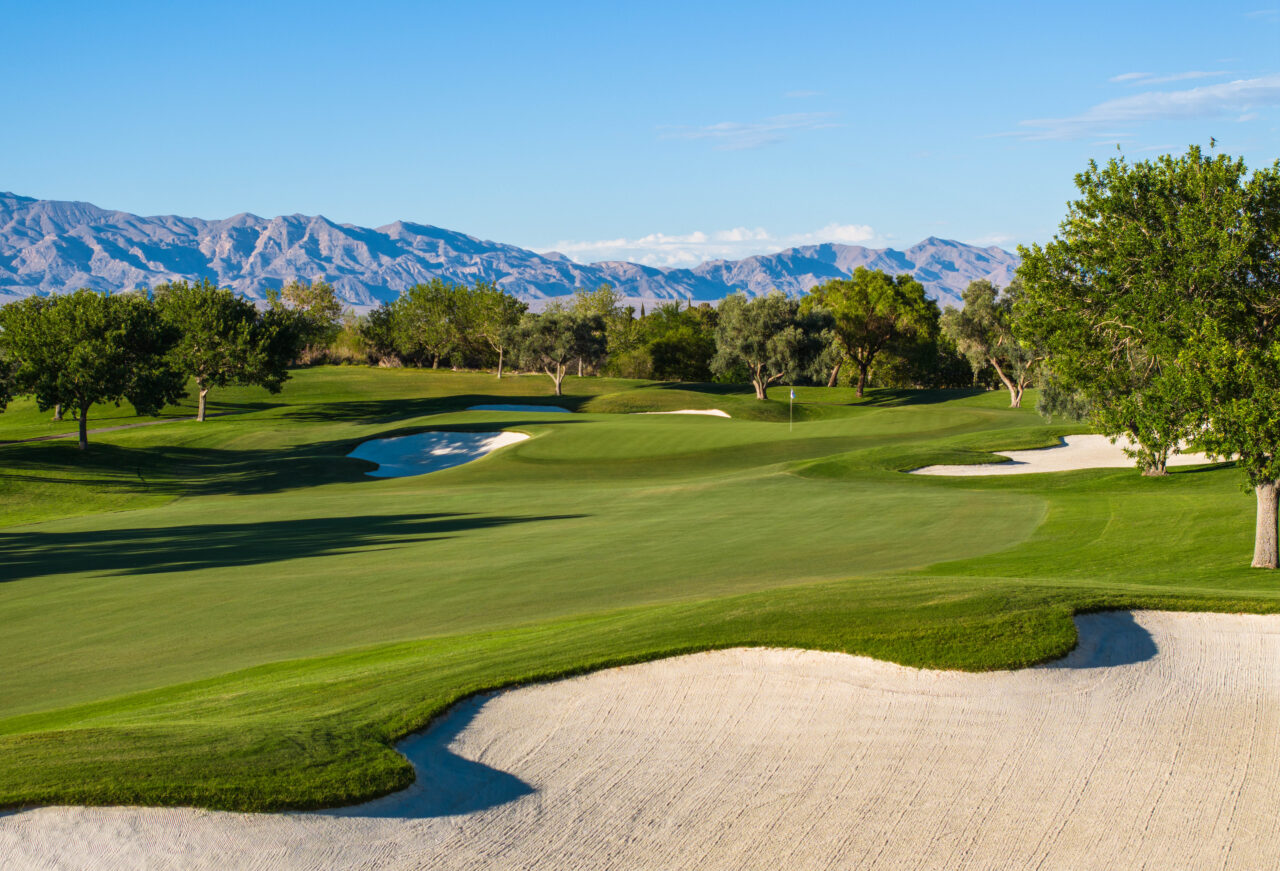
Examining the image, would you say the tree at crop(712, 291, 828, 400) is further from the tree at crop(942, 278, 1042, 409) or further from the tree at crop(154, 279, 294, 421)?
the tree at crop(154, 279, 294, 421)

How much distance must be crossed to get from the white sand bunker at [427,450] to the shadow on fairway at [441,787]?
35612mm

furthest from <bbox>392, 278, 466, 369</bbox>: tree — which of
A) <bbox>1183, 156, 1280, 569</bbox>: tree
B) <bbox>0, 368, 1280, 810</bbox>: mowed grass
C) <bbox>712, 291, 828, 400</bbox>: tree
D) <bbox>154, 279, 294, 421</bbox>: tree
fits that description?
<bbox>1183, 156, 1280, 569</bbox>: tree

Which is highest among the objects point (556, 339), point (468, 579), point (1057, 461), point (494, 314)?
point (494, 314)

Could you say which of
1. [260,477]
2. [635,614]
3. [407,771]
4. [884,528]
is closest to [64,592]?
[635,614]

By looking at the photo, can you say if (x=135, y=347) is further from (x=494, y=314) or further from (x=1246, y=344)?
(x=494, y=314)

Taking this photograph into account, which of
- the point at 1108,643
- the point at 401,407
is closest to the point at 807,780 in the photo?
the point at 1108,643

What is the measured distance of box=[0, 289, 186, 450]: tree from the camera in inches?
1740

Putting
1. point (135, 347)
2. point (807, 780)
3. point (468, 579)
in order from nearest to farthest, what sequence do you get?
point (807, 780) → point (468, 579) → point (135, 347)

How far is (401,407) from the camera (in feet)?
223

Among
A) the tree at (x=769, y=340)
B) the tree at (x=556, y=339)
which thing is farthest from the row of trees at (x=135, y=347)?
the tree at (x=769, y=340)

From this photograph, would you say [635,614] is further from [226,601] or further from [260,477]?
[260,477]

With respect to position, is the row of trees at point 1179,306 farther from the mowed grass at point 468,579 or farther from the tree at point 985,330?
the tree at point 985,330

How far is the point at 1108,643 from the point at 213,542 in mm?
20459

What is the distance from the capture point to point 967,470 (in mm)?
35594
